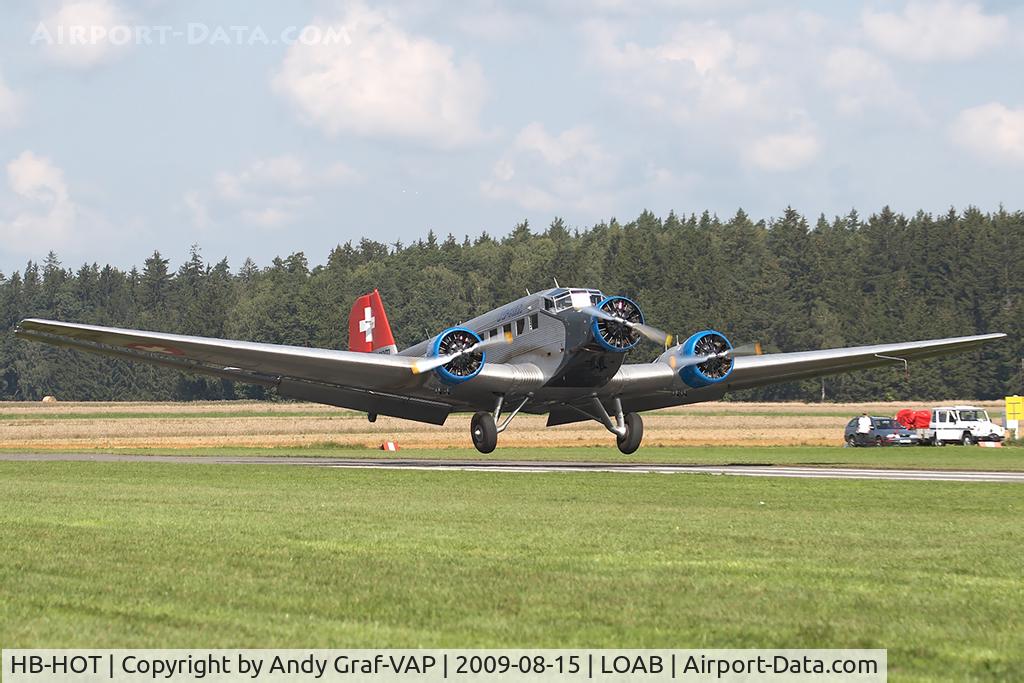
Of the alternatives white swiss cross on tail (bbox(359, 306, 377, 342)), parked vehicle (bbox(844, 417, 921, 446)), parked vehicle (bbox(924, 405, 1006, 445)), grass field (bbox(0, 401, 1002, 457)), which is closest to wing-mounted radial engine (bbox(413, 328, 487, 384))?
white swiss cross on tail (bbox(359, 306, 377, 342))

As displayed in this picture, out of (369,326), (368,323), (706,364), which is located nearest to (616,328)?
(706,364)

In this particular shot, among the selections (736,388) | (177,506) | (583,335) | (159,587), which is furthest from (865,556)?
(736,388)

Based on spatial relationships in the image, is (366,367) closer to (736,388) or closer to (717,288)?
(736,388)

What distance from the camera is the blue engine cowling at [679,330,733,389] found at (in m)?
39.8

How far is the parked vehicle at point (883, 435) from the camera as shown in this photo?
5922cm

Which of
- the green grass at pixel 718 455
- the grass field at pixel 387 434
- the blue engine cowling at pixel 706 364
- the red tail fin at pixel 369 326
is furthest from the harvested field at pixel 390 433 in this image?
the blue engine cowling at pixel 706 364

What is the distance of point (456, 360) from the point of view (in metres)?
37.7

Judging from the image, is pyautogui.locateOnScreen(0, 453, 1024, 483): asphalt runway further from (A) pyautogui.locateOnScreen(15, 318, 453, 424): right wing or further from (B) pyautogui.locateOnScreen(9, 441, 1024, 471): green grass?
(B) pyautogui.locateOnScreen(9, 441, 1024, 471): green grass

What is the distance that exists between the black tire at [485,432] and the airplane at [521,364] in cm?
4

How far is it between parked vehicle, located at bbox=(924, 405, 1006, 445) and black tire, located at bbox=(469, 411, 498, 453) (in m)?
29.5

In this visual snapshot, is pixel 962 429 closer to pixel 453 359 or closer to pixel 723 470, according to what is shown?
pixel 723 470

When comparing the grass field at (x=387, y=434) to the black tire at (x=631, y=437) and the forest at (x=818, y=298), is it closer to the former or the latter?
the black tire at (x=631, y=437)

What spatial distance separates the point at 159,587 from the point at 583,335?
2693 cm

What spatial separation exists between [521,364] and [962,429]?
30.6m
